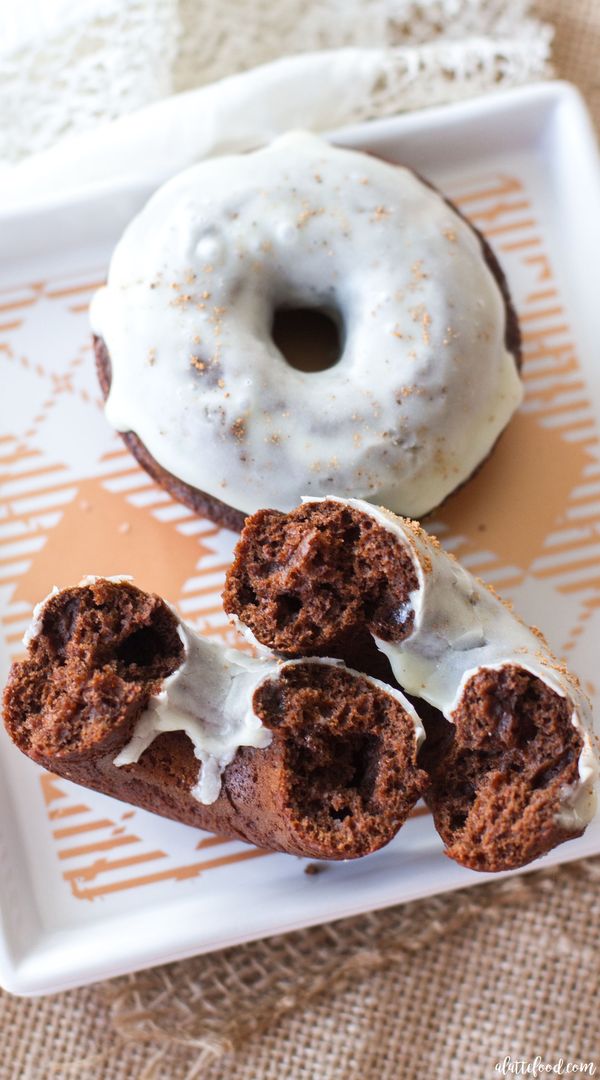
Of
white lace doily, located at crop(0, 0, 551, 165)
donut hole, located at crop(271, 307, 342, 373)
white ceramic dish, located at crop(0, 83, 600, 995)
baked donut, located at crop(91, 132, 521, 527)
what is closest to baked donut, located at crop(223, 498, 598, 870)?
baked donut, located at crop(91, 132, 521, 527)

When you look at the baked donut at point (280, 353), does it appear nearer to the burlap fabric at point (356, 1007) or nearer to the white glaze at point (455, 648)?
the white glaze at point (455, 648)

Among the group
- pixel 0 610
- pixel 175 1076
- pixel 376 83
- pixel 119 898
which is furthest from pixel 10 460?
pixel 175 1076

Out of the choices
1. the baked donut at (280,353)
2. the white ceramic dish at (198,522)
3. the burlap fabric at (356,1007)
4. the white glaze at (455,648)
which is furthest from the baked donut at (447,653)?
the burlap fabric at (356,1007)

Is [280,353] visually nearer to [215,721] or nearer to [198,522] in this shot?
[198,522]

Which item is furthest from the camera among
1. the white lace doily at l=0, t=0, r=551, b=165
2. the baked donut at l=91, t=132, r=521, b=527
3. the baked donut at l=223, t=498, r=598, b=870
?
the white lace doily at l=0, t=0, r=551, b=165

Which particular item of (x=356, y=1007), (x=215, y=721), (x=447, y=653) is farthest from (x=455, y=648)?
(x=356, y=1007)

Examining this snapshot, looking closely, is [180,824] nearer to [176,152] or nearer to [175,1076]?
[175,1076]

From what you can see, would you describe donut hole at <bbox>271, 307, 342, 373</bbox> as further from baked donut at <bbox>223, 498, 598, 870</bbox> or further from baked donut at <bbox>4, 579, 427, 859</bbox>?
baked donut at <bbox>4, 579, 427, 859</bbox>
